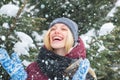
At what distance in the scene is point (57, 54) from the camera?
151 inches

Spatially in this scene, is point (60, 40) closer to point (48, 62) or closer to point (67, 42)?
point (67, 42)

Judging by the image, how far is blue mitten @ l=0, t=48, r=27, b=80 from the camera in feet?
12.2

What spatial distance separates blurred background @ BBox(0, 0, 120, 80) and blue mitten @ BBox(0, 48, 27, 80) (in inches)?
14.4

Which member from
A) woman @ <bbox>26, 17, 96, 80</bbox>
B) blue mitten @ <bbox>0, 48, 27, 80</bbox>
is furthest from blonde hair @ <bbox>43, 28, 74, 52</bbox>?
blue mitten @ <bbox>0, 48, 27, 80</bbox>

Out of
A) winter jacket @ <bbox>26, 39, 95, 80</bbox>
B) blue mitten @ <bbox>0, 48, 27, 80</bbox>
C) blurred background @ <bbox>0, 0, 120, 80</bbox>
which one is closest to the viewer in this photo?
blue mitten @ <bbox>0, 48, 27, 80</bbox>

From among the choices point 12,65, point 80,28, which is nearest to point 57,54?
point 12,65

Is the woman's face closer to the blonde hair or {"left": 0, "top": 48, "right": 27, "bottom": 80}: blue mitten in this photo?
the blonde hair

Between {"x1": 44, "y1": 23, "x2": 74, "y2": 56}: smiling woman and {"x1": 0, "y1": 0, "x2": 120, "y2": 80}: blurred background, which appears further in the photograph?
{"x1": 0, "y1": 0, "x2": 120, "y2": 80}: blurred background

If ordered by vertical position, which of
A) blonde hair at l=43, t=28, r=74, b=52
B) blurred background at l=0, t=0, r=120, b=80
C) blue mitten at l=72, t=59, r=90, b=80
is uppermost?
blurred background at l=0, t=0, r=120, b=80

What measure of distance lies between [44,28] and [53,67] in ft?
8.90

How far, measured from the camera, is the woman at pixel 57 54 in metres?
3.82

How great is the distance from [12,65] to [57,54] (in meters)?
0.49

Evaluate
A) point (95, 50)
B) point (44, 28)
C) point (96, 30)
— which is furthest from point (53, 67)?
point (44, 28)

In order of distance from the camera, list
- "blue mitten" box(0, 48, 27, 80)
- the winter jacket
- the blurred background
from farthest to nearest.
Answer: the blurred background
the winter jacket
"blue mitten" box(0, 48, 27, 80)
